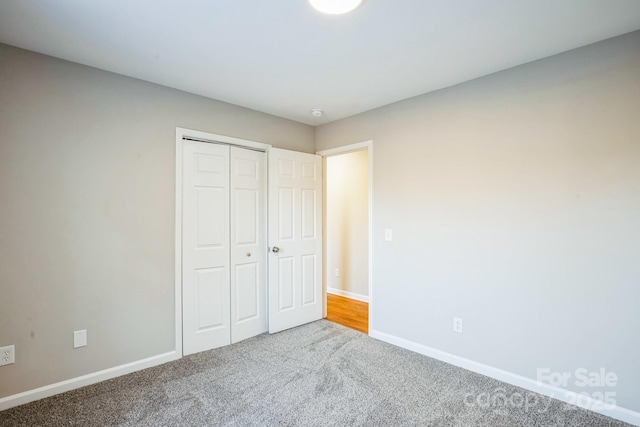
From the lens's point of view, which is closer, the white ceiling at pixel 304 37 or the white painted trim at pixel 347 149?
the white ceiling at pixel 304 37

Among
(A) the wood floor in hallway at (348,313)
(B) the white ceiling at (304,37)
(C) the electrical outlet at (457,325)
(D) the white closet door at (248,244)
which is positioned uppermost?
(B) the white ceiling at (304,37)

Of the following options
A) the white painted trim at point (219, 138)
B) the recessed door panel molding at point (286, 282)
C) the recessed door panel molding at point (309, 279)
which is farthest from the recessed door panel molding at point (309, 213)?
the white painted trim at point (219, 138)

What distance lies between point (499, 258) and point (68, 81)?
361cm

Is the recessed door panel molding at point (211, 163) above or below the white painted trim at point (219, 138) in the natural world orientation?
below

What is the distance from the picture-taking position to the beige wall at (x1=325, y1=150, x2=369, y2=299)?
4.76 m

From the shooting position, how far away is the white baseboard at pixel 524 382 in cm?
195

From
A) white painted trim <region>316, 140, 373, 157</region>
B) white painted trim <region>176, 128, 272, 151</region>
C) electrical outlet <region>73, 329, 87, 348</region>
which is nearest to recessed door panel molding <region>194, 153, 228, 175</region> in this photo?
white painted trim <region>176, 128, 272, 151</region>

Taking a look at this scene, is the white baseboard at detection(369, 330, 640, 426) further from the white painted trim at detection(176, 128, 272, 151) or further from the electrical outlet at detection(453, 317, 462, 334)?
the white painted trim at detection(176, 128, 272, 151)

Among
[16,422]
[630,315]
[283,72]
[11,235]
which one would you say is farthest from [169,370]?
[630,315]

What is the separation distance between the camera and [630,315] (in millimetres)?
1928

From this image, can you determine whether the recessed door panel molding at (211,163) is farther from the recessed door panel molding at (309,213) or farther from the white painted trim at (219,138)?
the recessed door panel molding at (309,213)

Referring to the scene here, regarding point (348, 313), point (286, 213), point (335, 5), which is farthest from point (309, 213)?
point (335, 5)

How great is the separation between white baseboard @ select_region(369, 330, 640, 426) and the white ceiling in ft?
7.87

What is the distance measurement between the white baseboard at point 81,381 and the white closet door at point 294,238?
1.12 m
